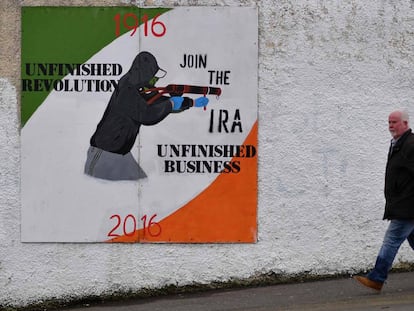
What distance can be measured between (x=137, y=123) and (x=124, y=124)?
0.13 m

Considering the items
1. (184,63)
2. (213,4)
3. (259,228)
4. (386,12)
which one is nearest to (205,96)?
(184,63)

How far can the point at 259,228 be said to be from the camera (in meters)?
7.76

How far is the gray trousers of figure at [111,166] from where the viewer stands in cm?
770

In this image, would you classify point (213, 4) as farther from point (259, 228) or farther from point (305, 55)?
point (259, 228)

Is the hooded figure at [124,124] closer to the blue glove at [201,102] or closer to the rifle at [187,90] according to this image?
the rifle at [187,90]

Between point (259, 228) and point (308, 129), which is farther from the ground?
point (308, 129)

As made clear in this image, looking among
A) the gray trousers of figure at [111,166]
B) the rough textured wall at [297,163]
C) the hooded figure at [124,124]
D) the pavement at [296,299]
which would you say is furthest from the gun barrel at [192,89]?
the pavement at [296,299]

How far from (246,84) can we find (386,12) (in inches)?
63.5

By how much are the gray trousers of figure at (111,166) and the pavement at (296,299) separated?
1.27 metres

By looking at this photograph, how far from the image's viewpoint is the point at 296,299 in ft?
23.8

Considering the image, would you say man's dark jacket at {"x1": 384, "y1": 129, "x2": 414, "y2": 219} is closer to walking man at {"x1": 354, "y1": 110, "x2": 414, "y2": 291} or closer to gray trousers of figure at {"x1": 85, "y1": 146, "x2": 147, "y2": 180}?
walking man at {"x1": 354, "y1": 110, "x2": 414, "y2": 291}

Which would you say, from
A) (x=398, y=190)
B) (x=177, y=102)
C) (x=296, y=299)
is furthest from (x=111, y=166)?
(x=398, y=190)

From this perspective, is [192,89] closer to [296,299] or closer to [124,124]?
[124,124]

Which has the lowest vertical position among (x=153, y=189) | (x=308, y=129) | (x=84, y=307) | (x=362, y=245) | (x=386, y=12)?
(x=84, y=307)
